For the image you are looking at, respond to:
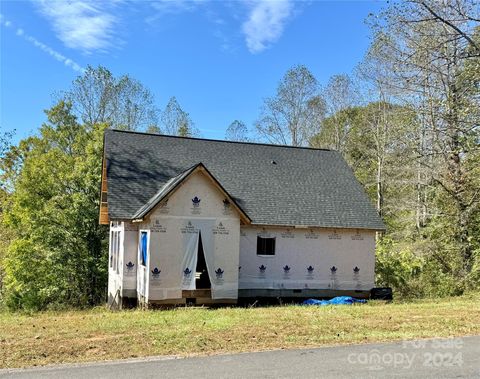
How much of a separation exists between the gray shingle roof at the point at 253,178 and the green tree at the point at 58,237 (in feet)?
15.6

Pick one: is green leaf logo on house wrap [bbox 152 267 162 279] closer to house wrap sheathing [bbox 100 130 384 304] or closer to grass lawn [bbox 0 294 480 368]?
house wrap sheathing [bbox 100 130 384 304]

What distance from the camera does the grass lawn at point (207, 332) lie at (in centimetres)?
835

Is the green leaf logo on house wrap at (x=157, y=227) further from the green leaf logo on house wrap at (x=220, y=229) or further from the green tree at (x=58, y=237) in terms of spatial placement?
the green tree at (x=58, y=237)

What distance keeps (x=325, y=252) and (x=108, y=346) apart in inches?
493

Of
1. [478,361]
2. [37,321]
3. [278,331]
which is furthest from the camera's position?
[37,321]

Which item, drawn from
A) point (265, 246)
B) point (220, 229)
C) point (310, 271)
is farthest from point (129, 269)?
point (310, 271)

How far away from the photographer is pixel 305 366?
7289 mm

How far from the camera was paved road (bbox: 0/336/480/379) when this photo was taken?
6883 millimetres

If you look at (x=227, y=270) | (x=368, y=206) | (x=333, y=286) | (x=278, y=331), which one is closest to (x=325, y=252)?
(x=333, y=286)

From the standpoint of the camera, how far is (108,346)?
867 cm

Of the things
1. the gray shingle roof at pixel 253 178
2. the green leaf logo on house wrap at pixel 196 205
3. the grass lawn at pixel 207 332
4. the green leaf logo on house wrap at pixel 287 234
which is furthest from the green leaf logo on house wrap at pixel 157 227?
the green leaf logo on house wrap at pixel 287 234

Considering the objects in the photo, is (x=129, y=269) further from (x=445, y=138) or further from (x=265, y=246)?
(x=445, y=138)

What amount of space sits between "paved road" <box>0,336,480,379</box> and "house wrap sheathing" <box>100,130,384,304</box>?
8.93 metres

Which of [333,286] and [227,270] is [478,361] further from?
[333,286]
